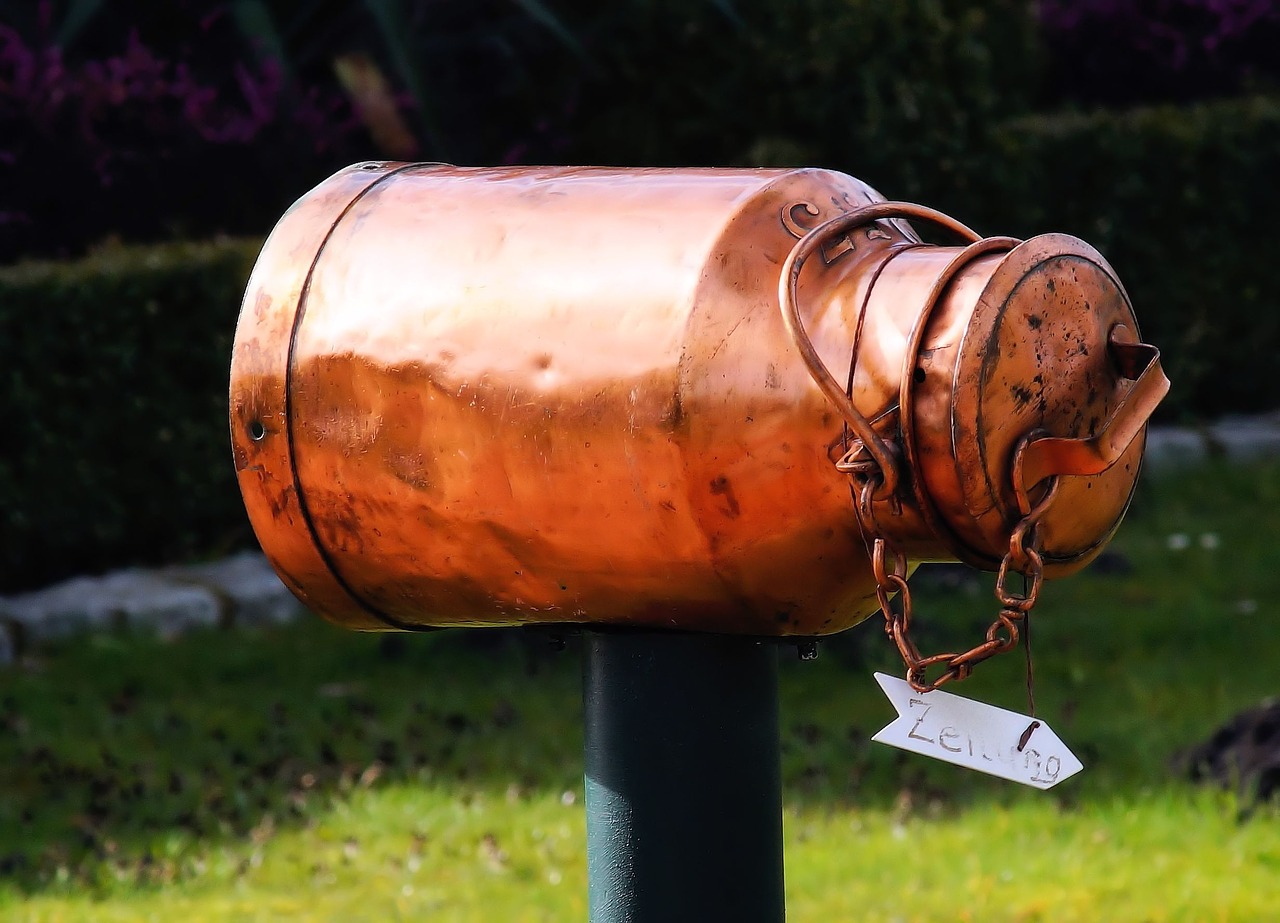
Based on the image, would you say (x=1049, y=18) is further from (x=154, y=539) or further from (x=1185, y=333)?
(x=154, y=539)

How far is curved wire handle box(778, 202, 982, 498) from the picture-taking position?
1.46 metres

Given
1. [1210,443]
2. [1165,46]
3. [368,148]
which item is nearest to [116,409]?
[368,148]

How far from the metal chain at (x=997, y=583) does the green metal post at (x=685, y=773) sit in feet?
0.67

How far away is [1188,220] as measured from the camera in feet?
25.7

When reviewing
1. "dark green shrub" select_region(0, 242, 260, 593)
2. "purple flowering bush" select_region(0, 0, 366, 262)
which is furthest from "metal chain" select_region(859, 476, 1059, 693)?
"purple flowering bush" select_region(0, 0, 366, 262)

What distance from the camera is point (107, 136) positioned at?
6422mm

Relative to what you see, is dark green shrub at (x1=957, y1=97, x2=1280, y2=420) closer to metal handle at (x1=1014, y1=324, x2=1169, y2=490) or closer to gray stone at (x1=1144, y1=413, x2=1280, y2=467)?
gray stone at (x1=1144, y1=413, x2=1280, y2=467)

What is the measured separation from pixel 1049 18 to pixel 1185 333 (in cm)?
188

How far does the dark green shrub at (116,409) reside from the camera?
561 cm

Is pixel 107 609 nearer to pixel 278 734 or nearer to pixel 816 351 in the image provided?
pixel 278 734

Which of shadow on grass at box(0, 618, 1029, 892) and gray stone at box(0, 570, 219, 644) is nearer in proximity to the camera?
shadow on grass at box(0, 618, 1029, 892)

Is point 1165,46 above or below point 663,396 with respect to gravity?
below

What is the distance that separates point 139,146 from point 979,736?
5399 mm

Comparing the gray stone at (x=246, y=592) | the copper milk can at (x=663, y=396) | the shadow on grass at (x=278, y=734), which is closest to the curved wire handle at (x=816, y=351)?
the copper milk can at (x=663, y=396)
